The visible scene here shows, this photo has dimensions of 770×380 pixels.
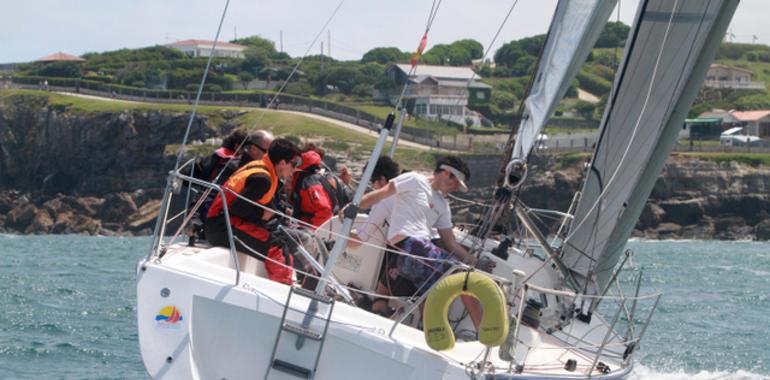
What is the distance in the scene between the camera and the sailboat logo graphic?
6250mm

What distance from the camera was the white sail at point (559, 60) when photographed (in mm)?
8414

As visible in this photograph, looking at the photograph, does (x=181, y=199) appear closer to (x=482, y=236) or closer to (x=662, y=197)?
(x=662, y=197)

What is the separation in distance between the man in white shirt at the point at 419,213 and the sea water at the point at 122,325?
1.91 meters

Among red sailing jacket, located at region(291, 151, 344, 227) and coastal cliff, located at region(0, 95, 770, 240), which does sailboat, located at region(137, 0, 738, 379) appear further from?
coastal cliff, located at region(0, 95, 770, 240)

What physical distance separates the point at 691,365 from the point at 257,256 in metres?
6.22

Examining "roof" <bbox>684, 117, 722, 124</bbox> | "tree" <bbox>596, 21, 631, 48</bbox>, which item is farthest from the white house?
"roof" <bbox>684, 117, 722, 124</bbox>

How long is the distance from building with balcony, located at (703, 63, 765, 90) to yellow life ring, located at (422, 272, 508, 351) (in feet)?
318

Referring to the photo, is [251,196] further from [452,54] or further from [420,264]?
[452,54]

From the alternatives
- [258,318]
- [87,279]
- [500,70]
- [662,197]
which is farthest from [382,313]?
[500,70]

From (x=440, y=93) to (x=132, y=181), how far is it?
32830 mm

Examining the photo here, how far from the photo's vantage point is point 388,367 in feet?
19.7

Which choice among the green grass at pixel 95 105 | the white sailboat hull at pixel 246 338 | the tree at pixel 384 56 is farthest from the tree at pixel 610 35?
the white sailboat hull at pixel 246 338

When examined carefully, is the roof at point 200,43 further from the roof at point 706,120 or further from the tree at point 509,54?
the roof at point 706,120

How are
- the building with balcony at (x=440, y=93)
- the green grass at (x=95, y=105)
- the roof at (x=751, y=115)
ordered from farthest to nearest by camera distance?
the building with balcony at (x=440, y=93)
the roof at (x=751, y=115)
the green grass at (x=95, y=105)
